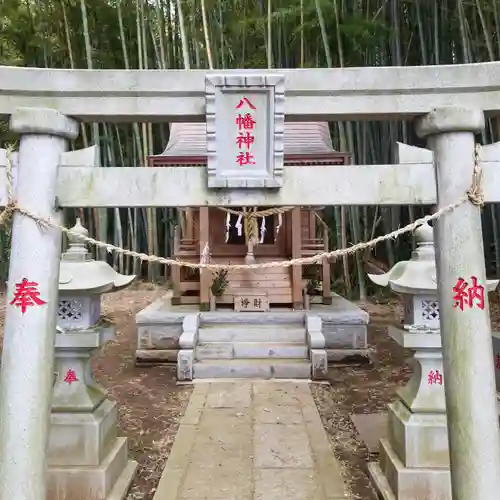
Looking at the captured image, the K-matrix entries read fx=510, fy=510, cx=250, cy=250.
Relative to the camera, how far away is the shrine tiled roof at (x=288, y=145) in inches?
279

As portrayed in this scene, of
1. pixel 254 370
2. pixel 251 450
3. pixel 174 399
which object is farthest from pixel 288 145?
pixel 251 450

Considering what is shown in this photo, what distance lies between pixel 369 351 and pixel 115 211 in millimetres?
7591

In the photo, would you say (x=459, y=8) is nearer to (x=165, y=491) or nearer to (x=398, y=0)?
(x=398, y=0)

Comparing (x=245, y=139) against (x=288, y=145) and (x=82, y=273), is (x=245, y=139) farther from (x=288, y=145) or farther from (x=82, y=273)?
(x=288, y=145)

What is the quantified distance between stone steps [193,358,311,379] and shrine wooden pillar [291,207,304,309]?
4.94 feet

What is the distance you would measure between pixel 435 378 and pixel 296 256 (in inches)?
170

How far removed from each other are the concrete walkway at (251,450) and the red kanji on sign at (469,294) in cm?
173

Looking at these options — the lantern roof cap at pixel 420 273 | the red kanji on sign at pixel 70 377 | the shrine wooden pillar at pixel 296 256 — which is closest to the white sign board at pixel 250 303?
the shrine wooden pillar at pixel 296 256

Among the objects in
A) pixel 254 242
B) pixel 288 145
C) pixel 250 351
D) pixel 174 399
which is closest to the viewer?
pixel 174 399

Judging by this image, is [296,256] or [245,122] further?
[296,256]

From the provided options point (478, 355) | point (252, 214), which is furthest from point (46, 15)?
point (478, 355)

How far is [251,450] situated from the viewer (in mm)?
4062

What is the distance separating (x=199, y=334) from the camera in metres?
6.53

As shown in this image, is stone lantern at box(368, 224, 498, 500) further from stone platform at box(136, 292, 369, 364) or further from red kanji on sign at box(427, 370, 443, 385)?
stone platform at box(136, 292, 369, 364)
